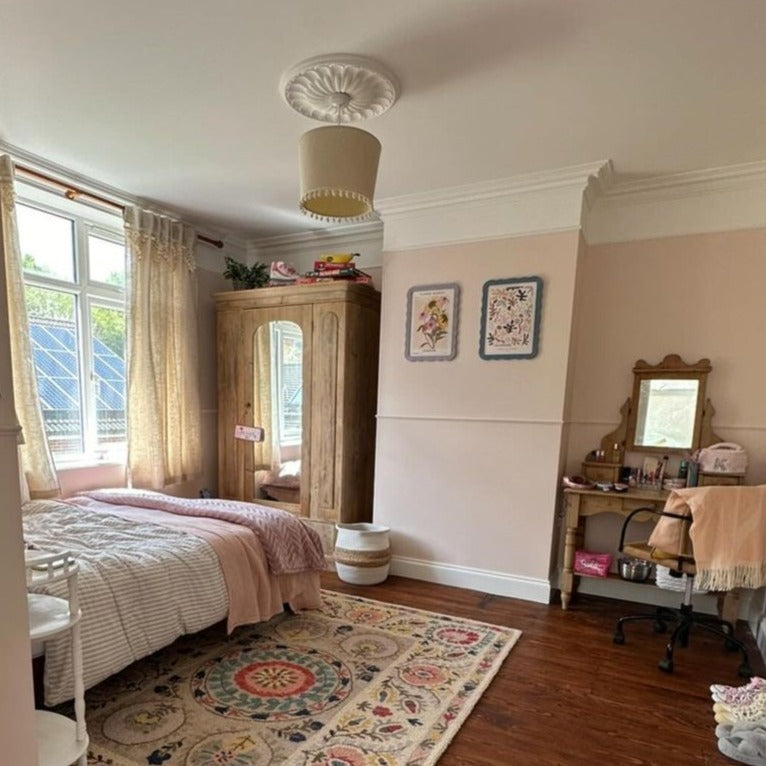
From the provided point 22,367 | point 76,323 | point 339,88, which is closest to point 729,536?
point 339,88

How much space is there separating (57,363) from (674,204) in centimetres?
407

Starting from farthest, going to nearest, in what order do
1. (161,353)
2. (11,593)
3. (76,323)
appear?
(161,353), (76,323), (11,593)

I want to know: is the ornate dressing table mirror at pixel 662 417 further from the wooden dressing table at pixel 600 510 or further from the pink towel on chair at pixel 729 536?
the pink towel on chair at pixel 729 536

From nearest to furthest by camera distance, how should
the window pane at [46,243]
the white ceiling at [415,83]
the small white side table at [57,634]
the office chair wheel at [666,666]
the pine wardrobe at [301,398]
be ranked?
1. the small white side table at [57,634]
2. the white ceiling at [415,83]
3. the office chair wheel at [666,666]
4. the window pane at [46,243]
5. the pine wardrobe at [301,398]

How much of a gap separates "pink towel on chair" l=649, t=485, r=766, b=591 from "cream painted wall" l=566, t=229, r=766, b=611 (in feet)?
2.59

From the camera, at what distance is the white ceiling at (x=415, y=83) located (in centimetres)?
166

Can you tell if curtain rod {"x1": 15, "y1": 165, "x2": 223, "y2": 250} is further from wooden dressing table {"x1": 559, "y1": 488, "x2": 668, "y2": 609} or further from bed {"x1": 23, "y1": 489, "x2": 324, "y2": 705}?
wooden dressing table {"x1": 559, "y1": 488, "x2": 668, "y2": 609}

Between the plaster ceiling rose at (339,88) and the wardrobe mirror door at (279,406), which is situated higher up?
the plaster ceiling rose at (339,88)

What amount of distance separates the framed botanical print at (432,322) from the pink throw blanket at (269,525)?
1.41 metres

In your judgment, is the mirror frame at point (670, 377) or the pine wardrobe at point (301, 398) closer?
the mirror frame at point (670, 377)

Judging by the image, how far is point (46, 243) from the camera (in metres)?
3.12

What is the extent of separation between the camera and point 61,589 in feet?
5.55

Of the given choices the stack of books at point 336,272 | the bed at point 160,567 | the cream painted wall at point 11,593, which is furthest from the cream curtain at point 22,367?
the cream painted wall at point 11,593

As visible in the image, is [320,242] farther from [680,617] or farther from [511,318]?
[680,617]
